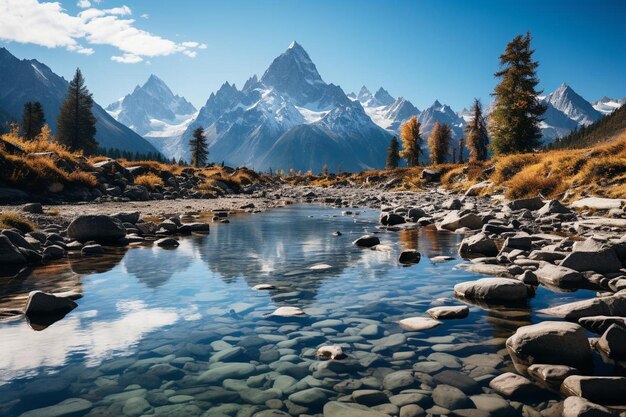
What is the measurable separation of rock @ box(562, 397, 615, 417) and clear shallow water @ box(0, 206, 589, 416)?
2.63ft

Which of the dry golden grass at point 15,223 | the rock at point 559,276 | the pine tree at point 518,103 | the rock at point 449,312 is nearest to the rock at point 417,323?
the rock at point 449,312

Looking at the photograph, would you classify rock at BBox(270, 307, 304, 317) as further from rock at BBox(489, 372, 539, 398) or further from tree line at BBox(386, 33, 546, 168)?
tree line at BBox(386, 33, 546, 168)

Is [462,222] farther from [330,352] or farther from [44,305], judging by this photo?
[44,305]

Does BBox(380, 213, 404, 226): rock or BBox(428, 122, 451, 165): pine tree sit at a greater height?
BBox(428, 122, 451, 165): pine tree

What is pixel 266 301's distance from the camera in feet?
21.1

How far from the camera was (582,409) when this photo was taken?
309 centimetres

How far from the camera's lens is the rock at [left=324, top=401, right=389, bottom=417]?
3285mm

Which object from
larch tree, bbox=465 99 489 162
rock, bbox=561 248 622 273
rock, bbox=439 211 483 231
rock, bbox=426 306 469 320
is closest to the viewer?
rock, bbox=426 306 469 320

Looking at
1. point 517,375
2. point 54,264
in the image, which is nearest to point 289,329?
point 517,375

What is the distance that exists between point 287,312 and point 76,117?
74857mm

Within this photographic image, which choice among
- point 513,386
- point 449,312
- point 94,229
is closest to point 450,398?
point 513,386

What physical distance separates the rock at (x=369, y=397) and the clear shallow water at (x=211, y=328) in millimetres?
240

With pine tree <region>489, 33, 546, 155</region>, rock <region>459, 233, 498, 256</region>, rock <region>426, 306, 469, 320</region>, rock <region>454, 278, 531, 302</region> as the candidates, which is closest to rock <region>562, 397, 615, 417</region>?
rock <region>426, 306, 469, 320</region>

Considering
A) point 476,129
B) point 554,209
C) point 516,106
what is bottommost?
point 554,209
